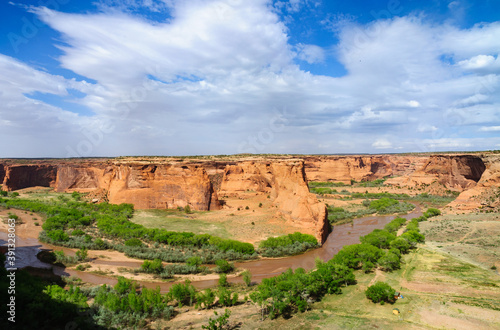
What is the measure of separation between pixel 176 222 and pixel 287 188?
13.6 m

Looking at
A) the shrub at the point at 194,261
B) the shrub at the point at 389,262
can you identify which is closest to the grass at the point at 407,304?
the shrub at the point at 389,262

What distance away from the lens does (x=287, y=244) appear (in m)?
24.7

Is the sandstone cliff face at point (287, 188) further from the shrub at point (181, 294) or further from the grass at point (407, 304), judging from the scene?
the shrub at point (181, 294)

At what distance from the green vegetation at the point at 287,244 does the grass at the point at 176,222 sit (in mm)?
4520

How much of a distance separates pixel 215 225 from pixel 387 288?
18.8m

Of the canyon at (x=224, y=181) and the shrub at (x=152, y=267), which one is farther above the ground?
the canyon at (x=224, y=181)

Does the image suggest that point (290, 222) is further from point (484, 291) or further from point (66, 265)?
point (66, 265)

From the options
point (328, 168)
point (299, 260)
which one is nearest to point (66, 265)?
point (299, 260)

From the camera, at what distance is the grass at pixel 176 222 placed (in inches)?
1109

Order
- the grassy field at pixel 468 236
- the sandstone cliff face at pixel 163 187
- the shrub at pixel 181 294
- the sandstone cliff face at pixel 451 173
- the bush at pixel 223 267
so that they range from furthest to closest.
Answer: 1. the sandstone cliff face at pixel 451 173
2. the sandstone cliff face at pixel 163 187
3. the grassy field at pixel 468 236
4. the bush at pixel 223 267
5. the shrub at pixel 181 294

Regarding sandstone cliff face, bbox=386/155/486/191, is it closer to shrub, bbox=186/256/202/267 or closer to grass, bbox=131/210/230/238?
grass, bbox=131/210/230/238

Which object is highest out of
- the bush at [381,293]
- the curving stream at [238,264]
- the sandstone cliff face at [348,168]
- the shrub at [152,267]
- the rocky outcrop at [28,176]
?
the sandstone cliff face at [348,168]

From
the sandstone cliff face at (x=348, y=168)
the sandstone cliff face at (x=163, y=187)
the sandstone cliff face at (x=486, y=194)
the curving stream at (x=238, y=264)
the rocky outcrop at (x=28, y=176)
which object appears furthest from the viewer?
the sandstone cliff face at (x=348, y=168)

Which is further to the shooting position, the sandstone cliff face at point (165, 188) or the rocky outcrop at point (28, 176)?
the rocky outcrop at point (28, 176)
